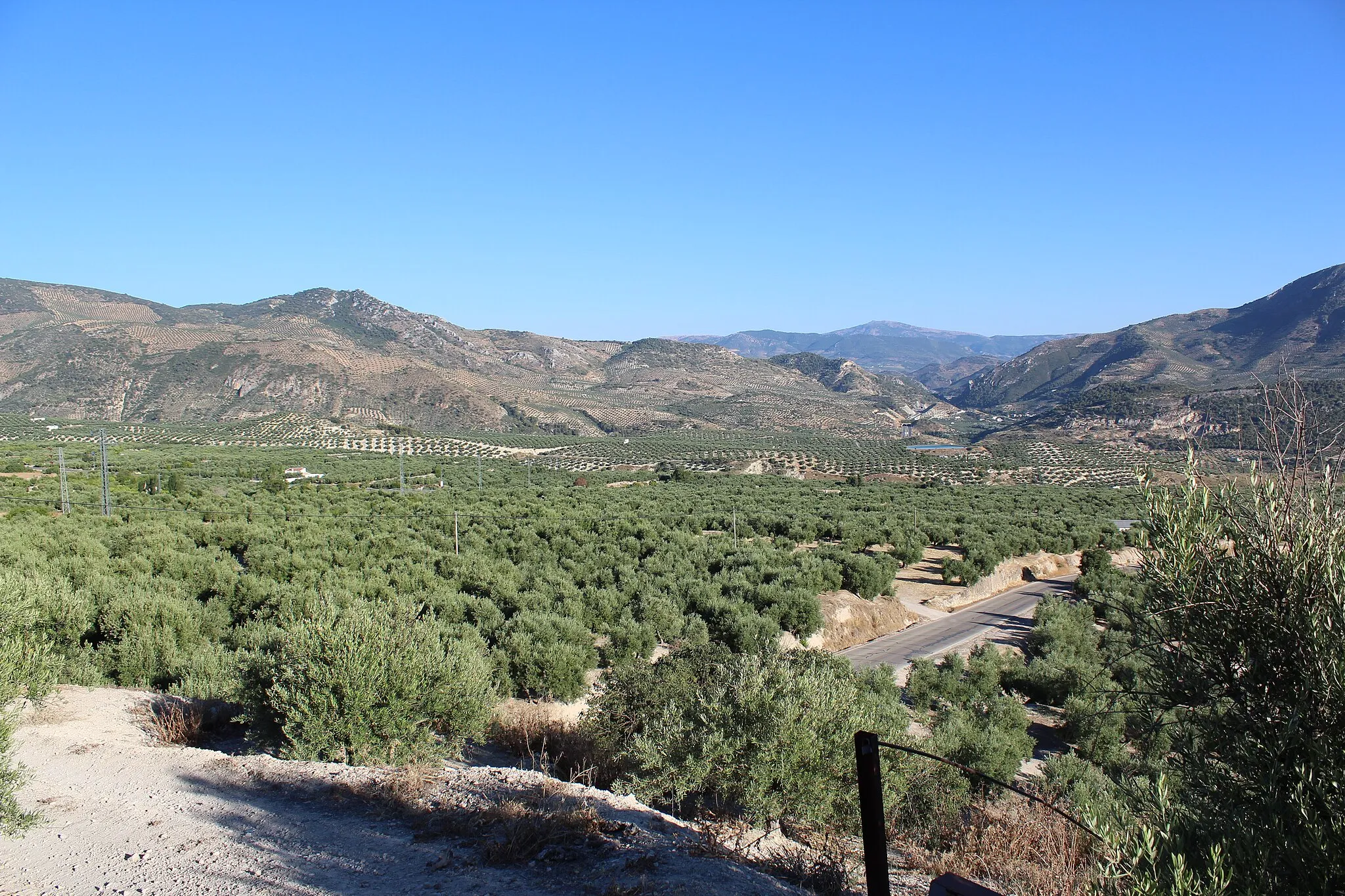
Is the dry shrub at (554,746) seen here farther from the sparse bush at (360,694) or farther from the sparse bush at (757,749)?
the sparse bush at (360,694)

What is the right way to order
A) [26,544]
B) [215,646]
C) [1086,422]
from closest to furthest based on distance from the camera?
[215,646]
[26,544]
[1086,422]

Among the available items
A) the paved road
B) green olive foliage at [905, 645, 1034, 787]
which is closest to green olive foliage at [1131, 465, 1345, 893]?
green olive foliage at [905, 645, 1034, 787]

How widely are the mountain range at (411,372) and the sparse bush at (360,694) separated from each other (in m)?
102

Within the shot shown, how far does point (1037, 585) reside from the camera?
35.8 m

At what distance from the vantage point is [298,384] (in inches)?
4540

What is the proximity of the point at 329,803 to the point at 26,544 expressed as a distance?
19879 mm

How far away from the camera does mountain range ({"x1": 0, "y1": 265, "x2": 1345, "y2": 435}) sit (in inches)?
4336

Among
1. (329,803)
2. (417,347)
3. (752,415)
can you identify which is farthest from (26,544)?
(417,347)

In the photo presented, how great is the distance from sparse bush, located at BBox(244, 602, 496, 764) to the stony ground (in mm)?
458

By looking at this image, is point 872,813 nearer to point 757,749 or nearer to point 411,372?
point 757,749

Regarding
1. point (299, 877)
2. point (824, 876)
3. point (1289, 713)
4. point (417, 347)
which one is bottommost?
point (824, 876)

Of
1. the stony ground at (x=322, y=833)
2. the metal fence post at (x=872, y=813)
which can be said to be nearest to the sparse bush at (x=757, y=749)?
the stony ground at (x=322, y=833)

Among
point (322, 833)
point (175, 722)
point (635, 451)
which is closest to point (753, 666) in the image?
point (322, 833)

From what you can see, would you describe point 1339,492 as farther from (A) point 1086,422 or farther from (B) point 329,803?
(A) point 1086,422
